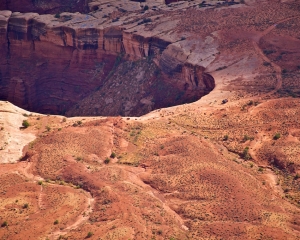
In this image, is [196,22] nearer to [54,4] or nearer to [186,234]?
[54,4]

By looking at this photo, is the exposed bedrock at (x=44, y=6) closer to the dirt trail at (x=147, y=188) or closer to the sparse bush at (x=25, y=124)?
the sparse bush at (x=25, y=124)

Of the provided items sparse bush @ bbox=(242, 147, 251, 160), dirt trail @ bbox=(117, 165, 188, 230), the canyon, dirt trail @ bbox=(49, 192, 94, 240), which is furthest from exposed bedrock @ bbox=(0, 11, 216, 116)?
dirt trail @ bbox=(49, 192, 94, 240)

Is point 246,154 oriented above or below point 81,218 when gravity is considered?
above

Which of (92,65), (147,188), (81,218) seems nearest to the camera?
(81,218)

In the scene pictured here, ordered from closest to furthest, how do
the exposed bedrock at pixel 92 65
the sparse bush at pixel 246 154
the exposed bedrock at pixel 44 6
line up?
the sparse bush at pixel 246 154 → the exposed bedrock at pixel 92 65 → the exposed bedrock at pixel 44 6

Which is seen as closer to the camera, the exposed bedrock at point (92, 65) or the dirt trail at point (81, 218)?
the dirt trail at point (81, 218)

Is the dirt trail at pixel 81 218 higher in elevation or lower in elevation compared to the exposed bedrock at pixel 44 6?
lower

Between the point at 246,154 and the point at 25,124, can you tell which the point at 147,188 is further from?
the point at 25,124

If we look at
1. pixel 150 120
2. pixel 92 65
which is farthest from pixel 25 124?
pixel 92 65

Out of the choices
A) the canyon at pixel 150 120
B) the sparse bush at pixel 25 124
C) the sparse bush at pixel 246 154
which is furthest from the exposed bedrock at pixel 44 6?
the sparse bush at pixel 246 154

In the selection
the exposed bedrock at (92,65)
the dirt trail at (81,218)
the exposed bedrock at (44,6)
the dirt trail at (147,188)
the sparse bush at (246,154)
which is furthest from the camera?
the exposed bedrock at (44,6)
